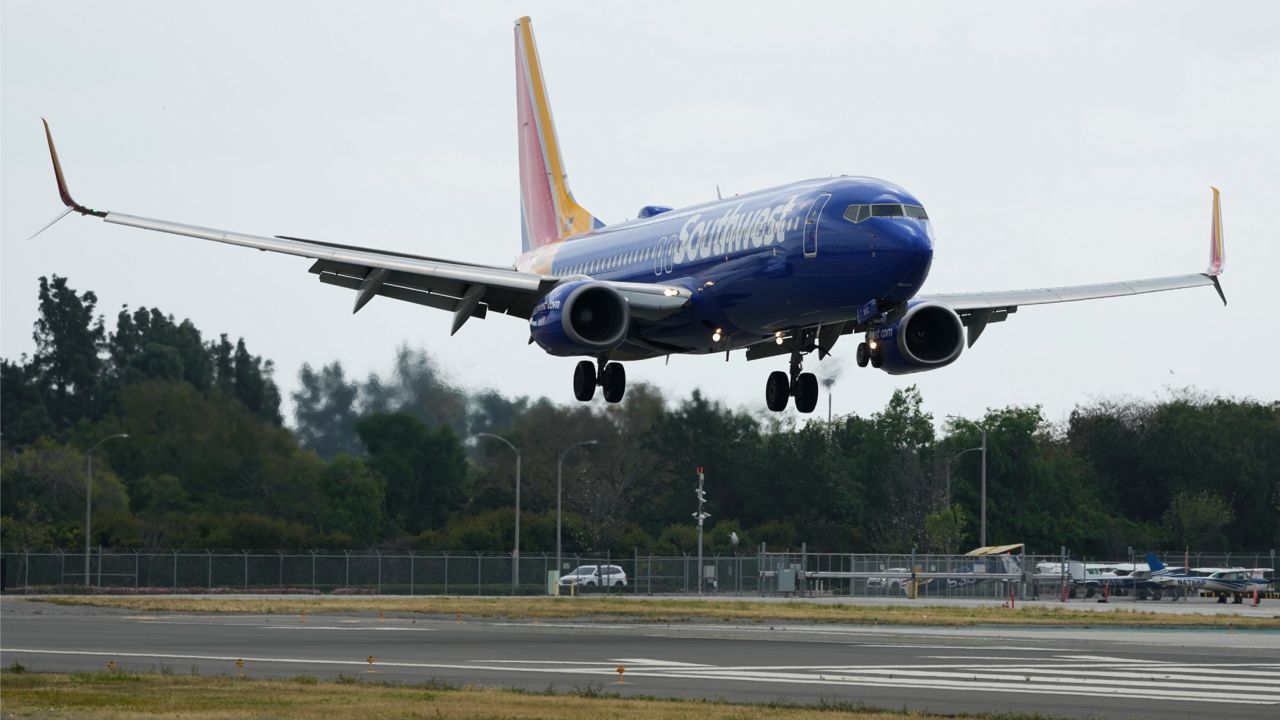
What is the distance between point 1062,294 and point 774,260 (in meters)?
10.3

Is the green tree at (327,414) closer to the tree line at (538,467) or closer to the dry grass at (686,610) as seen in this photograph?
the tree line at (538,467)

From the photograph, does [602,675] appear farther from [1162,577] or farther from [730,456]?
[730,456]

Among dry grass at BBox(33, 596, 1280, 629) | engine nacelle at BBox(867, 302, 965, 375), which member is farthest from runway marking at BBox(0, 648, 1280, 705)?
dry grass at BBox(33, 596, 1280, 629)

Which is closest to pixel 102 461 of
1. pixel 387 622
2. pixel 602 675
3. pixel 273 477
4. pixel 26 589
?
pixel 273 477

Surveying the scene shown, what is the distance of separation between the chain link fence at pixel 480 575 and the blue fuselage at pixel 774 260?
40.5 m

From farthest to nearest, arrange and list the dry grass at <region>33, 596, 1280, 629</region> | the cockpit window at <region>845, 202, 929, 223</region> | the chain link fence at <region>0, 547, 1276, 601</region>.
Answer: the chain link fence at <region>0, 547, 1276, 601</region> < the dry grass at <region>33, 596, 1280, 629</region> < the cockpit window at <region>845, 202, 929, 223</region>

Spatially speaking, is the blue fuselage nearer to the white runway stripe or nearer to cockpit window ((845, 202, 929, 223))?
cockpit window ((845, 202, 929, 223))

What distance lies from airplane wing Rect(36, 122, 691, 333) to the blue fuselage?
3.11 ft

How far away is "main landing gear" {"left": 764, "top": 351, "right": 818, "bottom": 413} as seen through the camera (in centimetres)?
4153

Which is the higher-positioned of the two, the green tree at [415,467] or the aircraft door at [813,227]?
the aircraft door at [813,227]

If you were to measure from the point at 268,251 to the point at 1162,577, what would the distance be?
53558 mm

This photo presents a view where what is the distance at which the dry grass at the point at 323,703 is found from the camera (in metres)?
24.6

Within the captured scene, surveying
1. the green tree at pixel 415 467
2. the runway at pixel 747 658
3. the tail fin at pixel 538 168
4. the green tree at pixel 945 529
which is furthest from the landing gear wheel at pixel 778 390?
the green tree at pixel 945 529

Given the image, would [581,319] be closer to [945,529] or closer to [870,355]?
[870,355]
